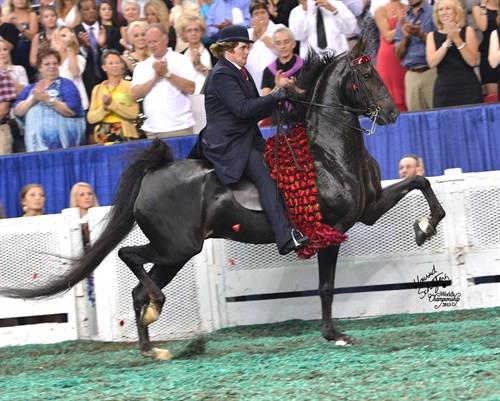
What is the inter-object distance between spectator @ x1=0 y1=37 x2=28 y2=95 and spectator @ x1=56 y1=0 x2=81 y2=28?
0.75 m

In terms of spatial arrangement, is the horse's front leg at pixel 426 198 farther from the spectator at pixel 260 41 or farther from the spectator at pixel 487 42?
the spectator at pixel 260 41

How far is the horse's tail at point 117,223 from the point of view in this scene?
9391 millimetres

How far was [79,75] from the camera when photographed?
1414 centimetres

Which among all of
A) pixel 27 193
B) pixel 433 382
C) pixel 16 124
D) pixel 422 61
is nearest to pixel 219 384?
pixel 433 382

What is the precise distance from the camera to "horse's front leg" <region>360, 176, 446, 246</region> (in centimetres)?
955

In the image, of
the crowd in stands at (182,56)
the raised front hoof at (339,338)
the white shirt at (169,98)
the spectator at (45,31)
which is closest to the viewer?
the raised front hoof at (339,338)

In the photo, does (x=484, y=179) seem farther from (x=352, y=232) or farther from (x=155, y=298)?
(x=155, y=298)

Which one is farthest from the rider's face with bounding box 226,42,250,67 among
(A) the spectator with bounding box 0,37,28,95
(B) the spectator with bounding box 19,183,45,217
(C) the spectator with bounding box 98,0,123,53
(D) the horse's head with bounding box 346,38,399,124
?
(A) the spectator with bounding box 0,37,28,95

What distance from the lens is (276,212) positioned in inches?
360

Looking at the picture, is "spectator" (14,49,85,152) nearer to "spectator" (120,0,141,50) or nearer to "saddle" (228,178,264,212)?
"spectator" (120,0,141,50)

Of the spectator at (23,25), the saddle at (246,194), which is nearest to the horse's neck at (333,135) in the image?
the saddle at (246,194)

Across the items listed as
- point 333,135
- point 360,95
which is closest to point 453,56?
point 360,95

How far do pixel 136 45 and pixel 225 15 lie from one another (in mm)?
1200

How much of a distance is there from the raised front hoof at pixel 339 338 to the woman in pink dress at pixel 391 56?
425cm
